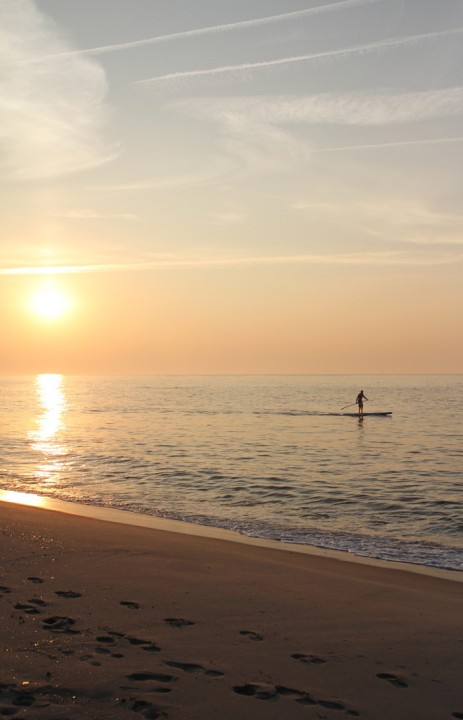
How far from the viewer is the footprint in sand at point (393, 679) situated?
5840mm

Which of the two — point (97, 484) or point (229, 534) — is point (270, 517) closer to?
point (229, 534)

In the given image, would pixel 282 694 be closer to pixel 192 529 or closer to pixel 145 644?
pixel 145 644

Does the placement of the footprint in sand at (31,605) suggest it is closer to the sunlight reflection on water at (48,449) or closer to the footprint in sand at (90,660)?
the footprint in sand at (90,660)

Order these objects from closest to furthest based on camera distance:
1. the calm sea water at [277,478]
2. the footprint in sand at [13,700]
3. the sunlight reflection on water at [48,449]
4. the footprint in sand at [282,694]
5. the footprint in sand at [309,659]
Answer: the footprint in sand at [13,700] < the footprint in sand at [282,694] < the footprint in sand at [309,659] < the calm sea water at [277,478] < the sunlight reflection on water at [48,449]

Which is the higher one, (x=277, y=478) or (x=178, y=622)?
(x=178, y=622)

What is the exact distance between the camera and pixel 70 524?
13266mm

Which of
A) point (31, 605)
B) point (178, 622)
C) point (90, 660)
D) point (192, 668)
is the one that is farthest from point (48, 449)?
point (192, 668)

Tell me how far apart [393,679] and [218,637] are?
1950mm

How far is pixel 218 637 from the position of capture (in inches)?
269

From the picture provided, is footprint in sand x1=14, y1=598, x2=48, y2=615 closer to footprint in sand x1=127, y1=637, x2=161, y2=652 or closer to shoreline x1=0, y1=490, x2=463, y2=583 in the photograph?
footprint in sand x1=127, y1=637, x2=161, y2=652

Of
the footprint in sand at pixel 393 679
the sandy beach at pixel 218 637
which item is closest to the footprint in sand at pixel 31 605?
the sandy beach at pixel 218 637

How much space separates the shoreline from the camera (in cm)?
1158

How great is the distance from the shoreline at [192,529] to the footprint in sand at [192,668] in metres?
6.27

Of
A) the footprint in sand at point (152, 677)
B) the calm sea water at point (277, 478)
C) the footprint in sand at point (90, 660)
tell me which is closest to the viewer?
the footprint in sand at point (152, 677)
